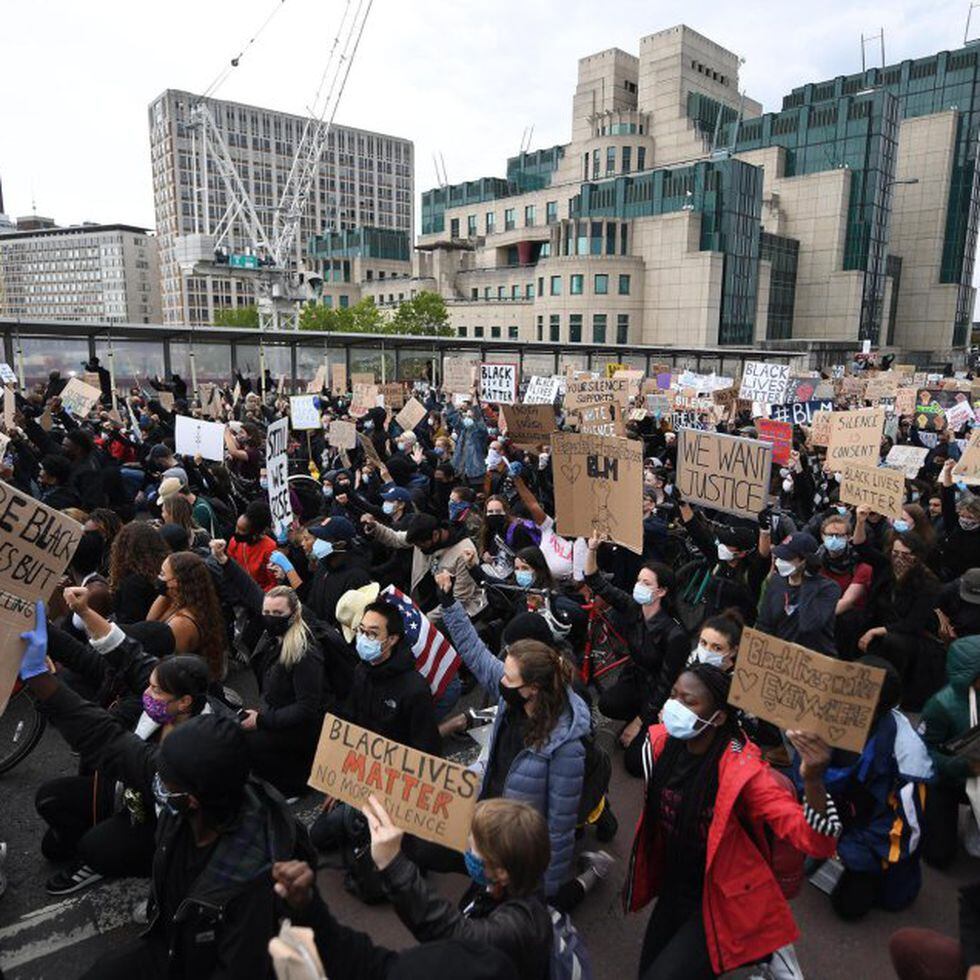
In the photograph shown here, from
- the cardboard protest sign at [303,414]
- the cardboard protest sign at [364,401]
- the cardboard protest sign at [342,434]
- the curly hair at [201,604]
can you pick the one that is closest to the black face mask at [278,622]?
the curly hair at [201,604]

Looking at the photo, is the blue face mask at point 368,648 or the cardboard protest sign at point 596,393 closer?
the blue face mask at point 368,648

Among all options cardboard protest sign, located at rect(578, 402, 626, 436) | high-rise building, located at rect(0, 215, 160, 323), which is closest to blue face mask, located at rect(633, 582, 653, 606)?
cardboard protest sign, located at rect(578, 402, 626, 436)

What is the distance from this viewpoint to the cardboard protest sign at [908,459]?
9.56m

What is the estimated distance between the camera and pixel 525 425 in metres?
10.8

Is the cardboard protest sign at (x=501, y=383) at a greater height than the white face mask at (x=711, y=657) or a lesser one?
greater

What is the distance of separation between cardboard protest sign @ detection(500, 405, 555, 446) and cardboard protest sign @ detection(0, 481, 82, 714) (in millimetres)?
7952

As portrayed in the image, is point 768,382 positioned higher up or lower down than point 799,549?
higher up

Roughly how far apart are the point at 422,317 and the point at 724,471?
65.6 meters

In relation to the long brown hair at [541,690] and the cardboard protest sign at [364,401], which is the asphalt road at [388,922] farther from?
the cardboard protest sign at [364,401]

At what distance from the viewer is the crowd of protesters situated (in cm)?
230

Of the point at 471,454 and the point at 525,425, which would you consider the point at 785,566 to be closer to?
the point at 471,454

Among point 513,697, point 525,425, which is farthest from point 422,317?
point 513,697

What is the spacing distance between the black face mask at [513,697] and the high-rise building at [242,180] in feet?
447

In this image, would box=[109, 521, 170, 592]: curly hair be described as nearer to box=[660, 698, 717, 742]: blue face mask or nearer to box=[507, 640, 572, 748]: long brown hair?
box=[507, 640, 572, 748]: long brown hair
